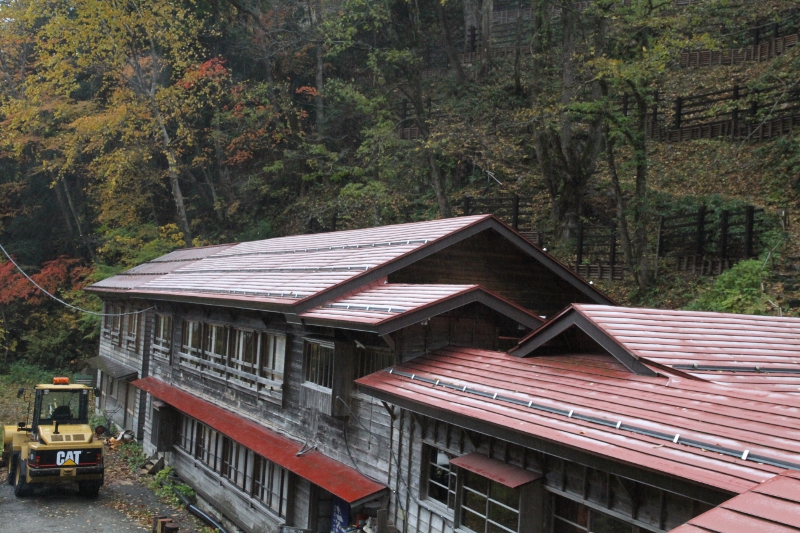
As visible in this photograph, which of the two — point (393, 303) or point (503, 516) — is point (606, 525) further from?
point (393, 303)

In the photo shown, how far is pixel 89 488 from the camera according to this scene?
18406 millimetres

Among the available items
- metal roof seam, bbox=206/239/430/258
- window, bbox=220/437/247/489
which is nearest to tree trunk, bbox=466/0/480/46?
metal roof seam, bbox=206/239/430/258

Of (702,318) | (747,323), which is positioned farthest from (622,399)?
(747,323)

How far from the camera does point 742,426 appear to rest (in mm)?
6406

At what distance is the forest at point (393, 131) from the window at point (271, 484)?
12.2m

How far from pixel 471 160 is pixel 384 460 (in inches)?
850

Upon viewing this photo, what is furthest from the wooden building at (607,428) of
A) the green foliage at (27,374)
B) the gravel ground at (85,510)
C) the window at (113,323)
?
the green foliage at (27,374)

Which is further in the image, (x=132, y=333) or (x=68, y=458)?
(x=132, y=333)

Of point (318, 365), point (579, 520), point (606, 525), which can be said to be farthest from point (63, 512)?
point (606, 525)

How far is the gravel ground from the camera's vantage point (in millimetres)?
16297

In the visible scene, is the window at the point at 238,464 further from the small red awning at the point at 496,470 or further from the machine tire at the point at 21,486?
the small red awning at the point at 496,470

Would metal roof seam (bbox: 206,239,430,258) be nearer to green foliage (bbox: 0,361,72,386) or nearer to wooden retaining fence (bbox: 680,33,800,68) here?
green foliage (bbox: 0,361,72,386)

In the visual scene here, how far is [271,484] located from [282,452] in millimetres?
1935

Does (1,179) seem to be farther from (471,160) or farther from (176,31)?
(471,160)
